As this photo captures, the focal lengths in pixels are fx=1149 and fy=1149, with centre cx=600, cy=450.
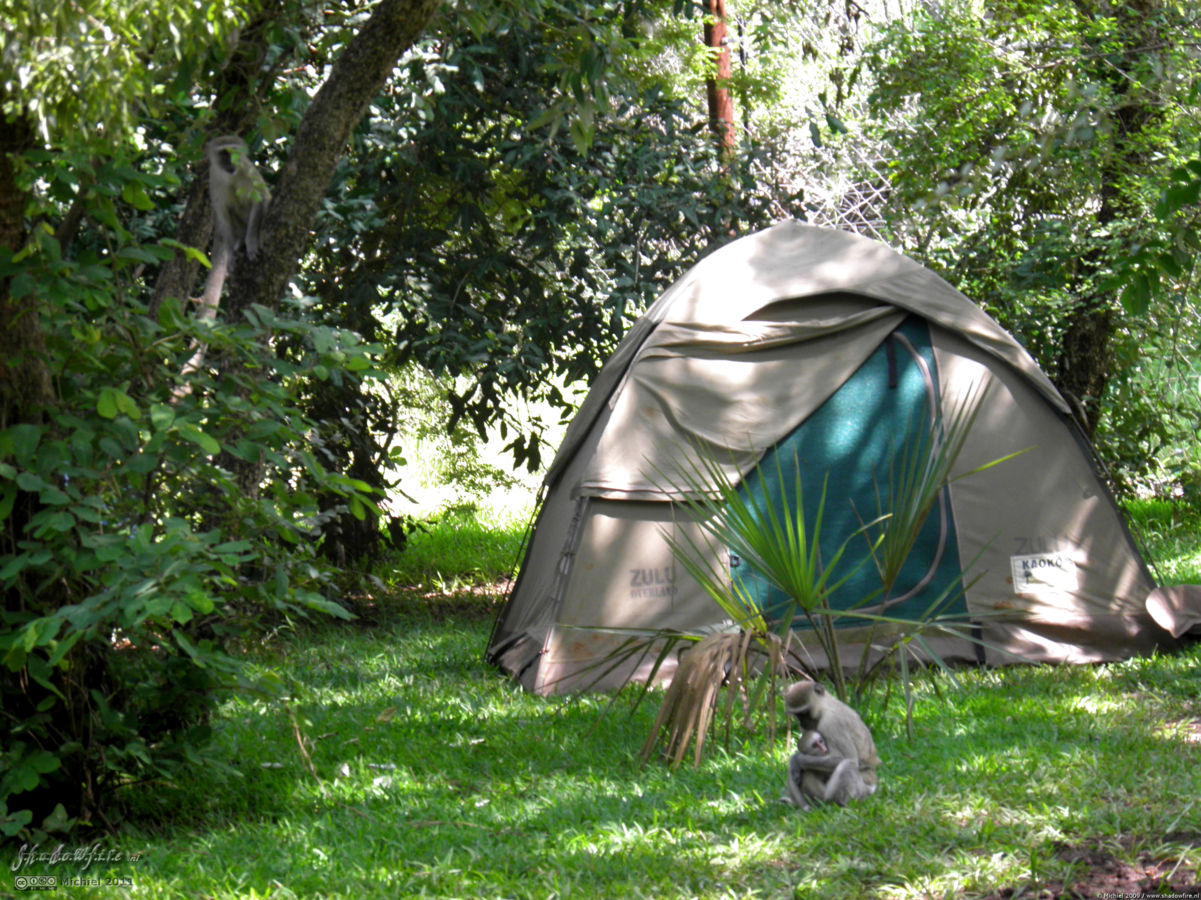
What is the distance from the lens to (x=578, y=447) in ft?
20.4

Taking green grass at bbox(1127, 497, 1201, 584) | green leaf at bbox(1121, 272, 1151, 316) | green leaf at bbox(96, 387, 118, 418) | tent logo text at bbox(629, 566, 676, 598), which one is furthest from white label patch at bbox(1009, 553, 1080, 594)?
green leaf at bbox(96, 387, 118, 418)

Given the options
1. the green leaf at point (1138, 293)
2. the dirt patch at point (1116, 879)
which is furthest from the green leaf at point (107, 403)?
the green leaf at point (1138, 293)

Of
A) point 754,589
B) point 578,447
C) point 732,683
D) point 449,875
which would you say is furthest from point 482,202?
point 449,875

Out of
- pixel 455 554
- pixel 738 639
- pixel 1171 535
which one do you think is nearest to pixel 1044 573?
pixel 738 639

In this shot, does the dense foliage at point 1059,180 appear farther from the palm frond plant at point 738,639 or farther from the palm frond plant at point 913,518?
the palm frond plant at point 738,639

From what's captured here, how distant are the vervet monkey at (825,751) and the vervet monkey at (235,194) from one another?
8.85ft

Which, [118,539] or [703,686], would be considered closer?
[118,539]

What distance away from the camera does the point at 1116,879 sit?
3.02 m

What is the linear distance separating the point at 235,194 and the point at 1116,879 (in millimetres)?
3841

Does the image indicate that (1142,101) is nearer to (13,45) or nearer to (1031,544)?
(1031,544)

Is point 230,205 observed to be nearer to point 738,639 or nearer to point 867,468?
point 738,639

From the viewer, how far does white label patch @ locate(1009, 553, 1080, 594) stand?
18.6 feet

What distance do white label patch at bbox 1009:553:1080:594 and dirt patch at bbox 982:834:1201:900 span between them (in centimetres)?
255

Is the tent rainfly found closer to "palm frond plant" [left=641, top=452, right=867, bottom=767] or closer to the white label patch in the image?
the white label patch
